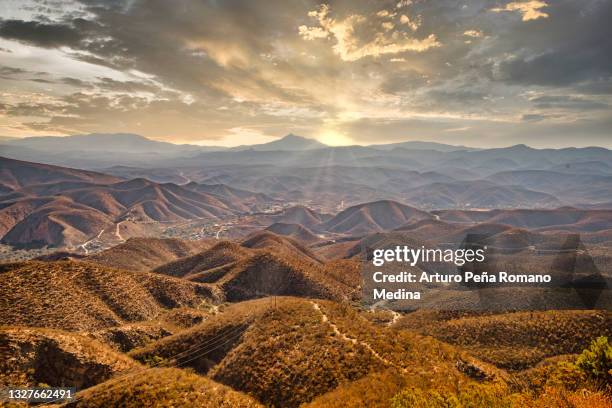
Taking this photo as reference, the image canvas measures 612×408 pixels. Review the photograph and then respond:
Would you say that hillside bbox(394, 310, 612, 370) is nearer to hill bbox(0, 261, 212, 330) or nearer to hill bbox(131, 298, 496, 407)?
hill bbox(131, 298, 496, 407)

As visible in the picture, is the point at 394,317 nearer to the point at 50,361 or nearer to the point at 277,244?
the point at 50,361

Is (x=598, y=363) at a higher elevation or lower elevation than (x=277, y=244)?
higher

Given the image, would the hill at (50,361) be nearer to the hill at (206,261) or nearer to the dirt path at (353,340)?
the dirt path at (353,340)

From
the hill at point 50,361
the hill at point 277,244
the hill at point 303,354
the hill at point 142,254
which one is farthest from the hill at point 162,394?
the hill at point 277,244

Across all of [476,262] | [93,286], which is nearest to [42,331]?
[93,286]

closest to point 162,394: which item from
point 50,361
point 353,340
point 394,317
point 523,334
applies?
point 50,361
